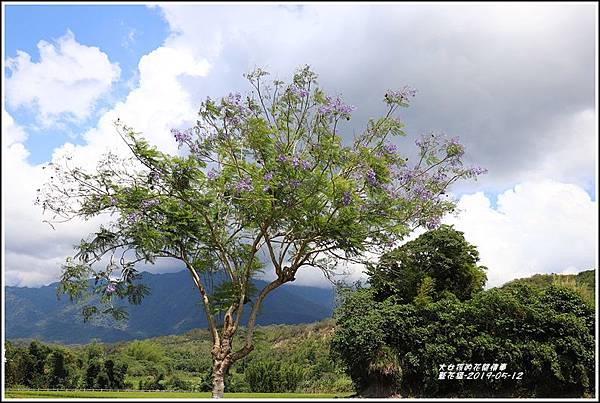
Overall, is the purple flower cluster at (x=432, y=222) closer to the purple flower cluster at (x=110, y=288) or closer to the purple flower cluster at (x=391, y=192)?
the purple flower cluster at (x=391, y=192)

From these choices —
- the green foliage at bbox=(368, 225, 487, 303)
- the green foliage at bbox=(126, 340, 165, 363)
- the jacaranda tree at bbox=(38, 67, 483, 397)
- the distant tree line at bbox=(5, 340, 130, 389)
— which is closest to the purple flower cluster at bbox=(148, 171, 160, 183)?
the jacaranda tree at bbox=(38, 67, 483, 397)

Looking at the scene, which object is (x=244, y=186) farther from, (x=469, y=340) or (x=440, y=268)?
(x=440, y=268)

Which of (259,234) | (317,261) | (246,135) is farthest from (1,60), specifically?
(317,261)

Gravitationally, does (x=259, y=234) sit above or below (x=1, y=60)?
below

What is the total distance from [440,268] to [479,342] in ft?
11.1

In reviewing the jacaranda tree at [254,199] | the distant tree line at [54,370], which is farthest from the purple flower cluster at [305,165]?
the distant tree line at [54,370]

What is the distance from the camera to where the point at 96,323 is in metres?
14.4

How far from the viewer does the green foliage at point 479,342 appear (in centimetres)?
1575

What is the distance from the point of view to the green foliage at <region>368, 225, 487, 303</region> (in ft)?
60.7

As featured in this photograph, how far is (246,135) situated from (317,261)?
425 centimetres

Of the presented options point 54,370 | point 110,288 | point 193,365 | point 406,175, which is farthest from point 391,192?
point 193,365

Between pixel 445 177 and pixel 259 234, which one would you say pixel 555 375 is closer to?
pixel 445 177

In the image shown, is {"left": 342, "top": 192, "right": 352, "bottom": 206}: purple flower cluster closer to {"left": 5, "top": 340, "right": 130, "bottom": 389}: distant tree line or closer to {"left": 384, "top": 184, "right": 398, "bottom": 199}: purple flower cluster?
{"left": 384, "top": 184, "right": 398, "bottom": 199}: purple flower cluster

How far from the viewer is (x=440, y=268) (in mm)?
18828
